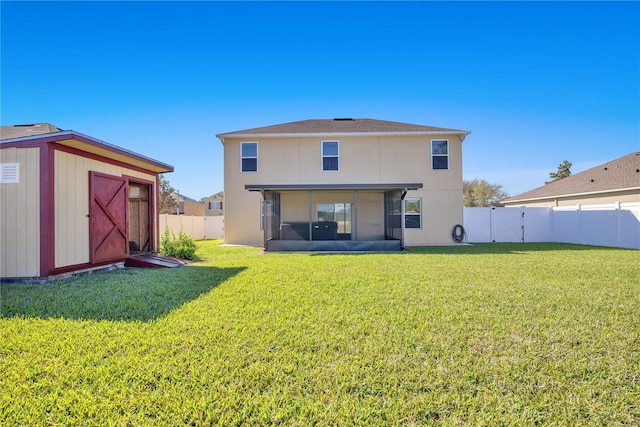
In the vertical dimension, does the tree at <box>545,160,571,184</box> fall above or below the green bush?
above

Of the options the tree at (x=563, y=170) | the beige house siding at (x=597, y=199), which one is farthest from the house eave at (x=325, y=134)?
the tree at (x=563, y=170)

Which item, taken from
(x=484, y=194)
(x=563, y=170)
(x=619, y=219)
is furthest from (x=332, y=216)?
(x=563, y=170)

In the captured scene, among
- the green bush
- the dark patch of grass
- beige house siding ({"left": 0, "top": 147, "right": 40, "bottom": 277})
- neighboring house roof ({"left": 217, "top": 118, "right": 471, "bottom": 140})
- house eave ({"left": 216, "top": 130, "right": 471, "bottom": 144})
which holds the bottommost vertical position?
the dark patch of grass

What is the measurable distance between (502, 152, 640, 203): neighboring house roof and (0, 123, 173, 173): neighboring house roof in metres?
18.7

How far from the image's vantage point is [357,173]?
13.3m

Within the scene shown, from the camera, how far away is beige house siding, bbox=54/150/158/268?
595cm

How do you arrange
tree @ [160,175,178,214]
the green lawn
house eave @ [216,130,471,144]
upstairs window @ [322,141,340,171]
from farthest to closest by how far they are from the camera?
tree @ [160,175,178,214]
upstairs window @ [322,141,340,171]
house eave @ [216,130,471,144]
the green lawn

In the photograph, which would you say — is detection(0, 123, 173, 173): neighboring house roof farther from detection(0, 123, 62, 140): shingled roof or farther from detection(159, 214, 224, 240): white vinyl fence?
detection(159, 214, 224, 240): white vinyl fence

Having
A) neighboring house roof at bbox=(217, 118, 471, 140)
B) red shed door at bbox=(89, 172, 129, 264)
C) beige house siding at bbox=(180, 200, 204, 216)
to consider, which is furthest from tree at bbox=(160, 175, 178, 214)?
red shed door at bbox=(89, 172, 129, 264)

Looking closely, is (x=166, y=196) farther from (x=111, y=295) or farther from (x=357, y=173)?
(x=111, y=295)

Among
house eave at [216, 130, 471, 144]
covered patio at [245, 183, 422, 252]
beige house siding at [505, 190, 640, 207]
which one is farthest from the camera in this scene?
beige house siding at [505, 190, 640, 207]

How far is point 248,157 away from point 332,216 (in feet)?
15.2

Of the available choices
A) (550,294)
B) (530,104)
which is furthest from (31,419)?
(530,104)

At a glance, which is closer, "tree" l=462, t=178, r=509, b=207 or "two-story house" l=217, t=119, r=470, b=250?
"two-story house" l=217, t=119, r=470, b=250
